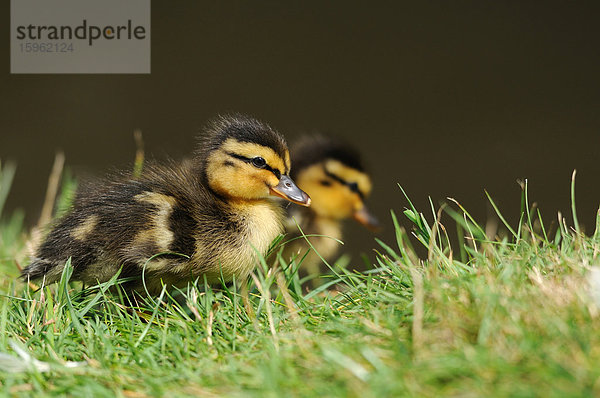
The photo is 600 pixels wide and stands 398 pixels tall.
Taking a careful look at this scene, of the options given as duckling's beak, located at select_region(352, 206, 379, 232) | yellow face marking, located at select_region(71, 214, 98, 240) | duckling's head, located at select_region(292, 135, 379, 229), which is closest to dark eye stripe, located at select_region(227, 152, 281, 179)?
yellow face marking, located at select_region(71, 214, 98, 240)

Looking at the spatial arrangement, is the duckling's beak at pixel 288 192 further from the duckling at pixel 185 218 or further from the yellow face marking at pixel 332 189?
the yellow face marking at pixel 332 189

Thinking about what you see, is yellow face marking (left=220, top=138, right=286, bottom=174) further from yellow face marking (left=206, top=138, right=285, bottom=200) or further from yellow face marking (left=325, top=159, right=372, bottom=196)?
yellow face marking (left=325, top=159, right=372, bottom=196)

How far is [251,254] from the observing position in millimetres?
1356

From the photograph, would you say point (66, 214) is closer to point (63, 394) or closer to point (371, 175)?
point (63, 394)

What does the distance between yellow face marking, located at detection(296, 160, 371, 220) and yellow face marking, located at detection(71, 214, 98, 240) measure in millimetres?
702

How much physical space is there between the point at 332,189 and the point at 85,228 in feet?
2.68

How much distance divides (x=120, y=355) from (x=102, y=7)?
131cm

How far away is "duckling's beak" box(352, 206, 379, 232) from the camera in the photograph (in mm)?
2043

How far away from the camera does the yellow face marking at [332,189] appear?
6.28 ft

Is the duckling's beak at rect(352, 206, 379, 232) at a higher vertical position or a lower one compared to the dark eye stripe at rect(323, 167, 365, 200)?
lower

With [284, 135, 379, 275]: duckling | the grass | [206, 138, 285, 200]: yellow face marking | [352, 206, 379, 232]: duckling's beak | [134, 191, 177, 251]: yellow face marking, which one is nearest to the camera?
the grass

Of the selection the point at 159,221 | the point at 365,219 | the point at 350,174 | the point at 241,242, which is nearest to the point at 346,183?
the point at 350,174

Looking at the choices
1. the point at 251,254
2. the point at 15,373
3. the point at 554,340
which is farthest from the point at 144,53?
the point at 554,340

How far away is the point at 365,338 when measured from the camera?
2.97 feet
